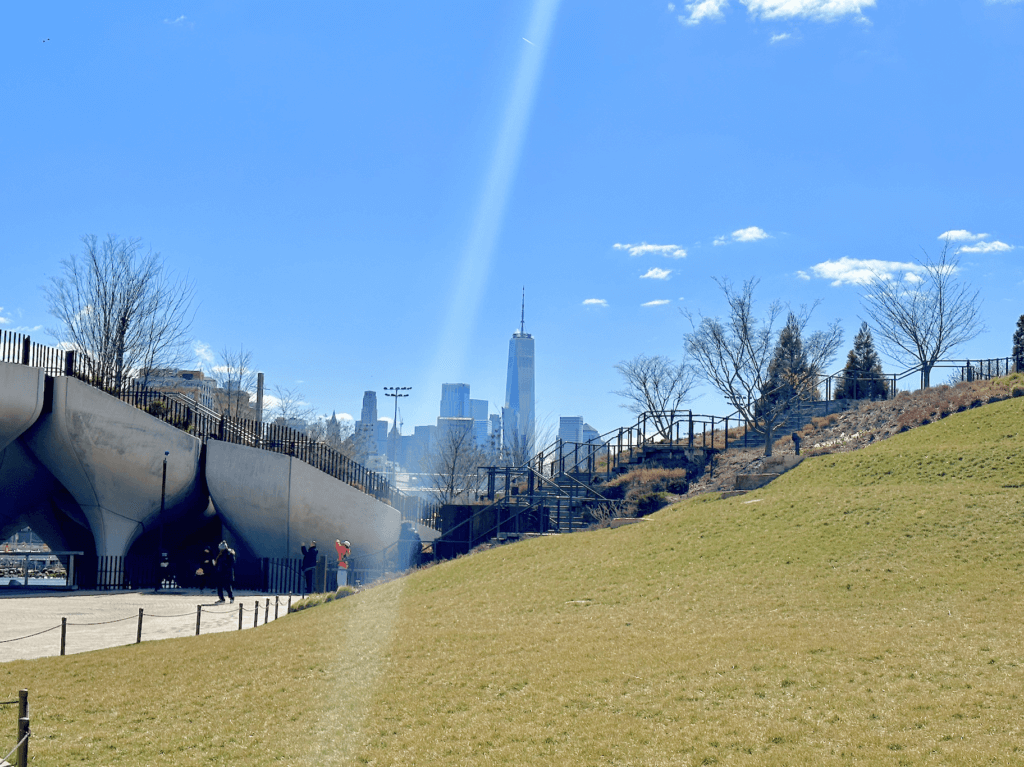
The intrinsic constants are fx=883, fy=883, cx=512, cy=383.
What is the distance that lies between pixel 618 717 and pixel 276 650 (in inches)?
266

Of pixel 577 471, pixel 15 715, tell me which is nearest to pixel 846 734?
pixel 15 715

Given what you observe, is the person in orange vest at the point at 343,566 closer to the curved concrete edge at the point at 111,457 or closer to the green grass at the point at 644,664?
the green grass at the point at 644,664

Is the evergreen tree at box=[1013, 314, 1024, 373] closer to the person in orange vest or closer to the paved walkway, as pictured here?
the person in orange vest

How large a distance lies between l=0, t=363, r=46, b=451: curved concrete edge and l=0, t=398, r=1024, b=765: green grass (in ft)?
38.3

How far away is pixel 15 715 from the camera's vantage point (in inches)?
390

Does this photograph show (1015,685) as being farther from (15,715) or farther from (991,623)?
(15,715)

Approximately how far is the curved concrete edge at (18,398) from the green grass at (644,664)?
11665 mm

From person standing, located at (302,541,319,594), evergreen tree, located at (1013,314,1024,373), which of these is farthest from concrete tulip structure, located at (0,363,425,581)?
evergreen tree, located at (1013,314,1024,373)

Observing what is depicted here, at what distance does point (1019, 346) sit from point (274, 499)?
113 ft

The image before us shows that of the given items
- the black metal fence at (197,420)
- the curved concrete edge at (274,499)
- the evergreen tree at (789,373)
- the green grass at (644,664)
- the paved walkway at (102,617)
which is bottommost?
the paved walkway at (102,617)

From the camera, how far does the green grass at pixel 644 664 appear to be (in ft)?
26.5

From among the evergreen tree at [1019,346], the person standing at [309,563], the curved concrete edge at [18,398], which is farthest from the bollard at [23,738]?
the evergreen tree at [1019,346]

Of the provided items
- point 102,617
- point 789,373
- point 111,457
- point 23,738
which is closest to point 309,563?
point 111,457

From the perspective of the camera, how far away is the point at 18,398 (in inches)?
960
